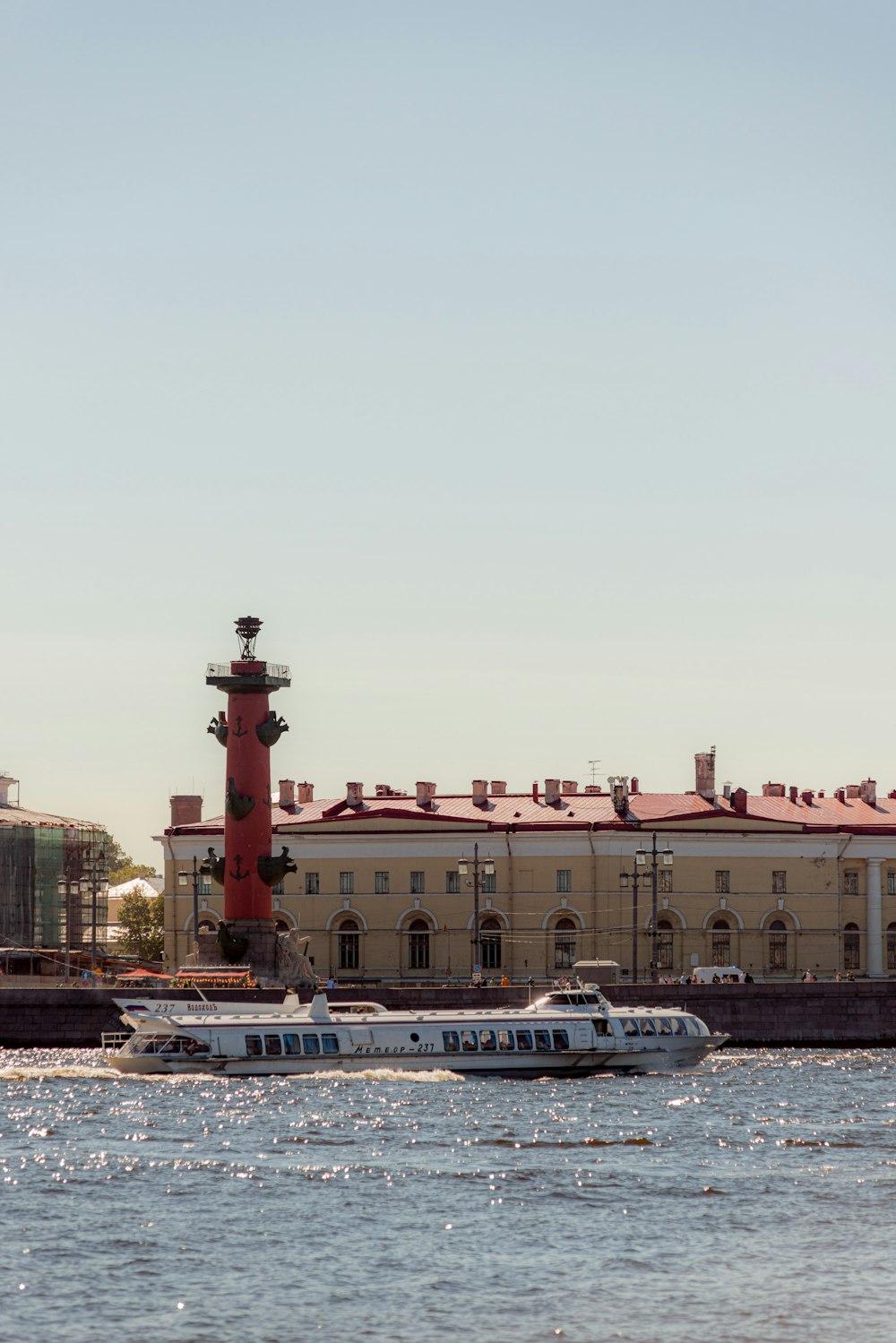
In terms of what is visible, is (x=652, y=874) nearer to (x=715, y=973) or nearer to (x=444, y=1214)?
(x=715, y=973)

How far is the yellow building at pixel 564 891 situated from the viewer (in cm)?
8662

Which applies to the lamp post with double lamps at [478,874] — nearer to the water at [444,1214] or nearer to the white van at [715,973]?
the white van at [715,973]

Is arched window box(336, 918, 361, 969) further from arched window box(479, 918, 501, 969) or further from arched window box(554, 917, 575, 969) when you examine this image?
arched window box(554, 917, 575, 969)

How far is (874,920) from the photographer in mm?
90125

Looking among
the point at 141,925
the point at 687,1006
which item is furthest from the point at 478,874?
the point at 141,925

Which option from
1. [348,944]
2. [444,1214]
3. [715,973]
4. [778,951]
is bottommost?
[444,1214]

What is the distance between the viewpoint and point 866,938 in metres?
90.0

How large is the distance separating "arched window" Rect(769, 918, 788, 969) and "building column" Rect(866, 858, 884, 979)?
419cm

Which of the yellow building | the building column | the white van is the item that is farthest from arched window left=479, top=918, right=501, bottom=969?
the building column

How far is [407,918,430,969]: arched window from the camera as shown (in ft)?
285

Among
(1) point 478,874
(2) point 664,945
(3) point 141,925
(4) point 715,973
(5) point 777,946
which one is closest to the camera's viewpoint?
(4) point 715,973

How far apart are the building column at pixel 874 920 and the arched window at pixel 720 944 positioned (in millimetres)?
6824

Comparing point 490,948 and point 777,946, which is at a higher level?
point 490,948

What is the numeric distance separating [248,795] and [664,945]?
71.6 feet
